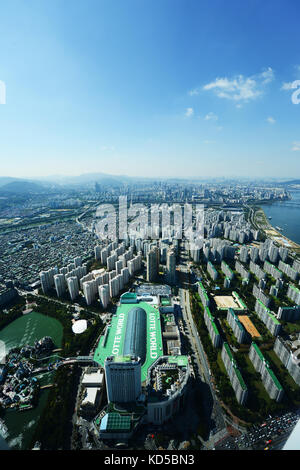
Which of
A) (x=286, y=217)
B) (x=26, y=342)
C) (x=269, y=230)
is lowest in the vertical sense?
(x=26, y=342)

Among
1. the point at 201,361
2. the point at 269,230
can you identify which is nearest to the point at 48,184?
the point at 269,230

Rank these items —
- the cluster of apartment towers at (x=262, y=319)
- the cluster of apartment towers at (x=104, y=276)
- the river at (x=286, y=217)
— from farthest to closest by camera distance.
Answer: the river at (x=286, y=217) → the cluster of apartment towers at (x=104, y=276) → the cluster of apartment towers at (x=262, y=319)

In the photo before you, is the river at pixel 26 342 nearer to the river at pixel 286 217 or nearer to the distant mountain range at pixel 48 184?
the river at pixel 286 217

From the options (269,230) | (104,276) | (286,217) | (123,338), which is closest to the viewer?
(123,338)

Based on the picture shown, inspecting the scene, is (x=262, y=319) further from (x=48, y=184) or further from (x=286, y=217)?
(x=48, y=184)

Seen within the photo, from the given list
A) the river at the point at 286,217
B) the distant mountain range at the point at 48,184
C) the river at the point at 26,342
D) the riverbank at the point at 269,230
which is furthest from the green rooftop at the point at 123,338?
the distant mountain range at the point at 48,184
